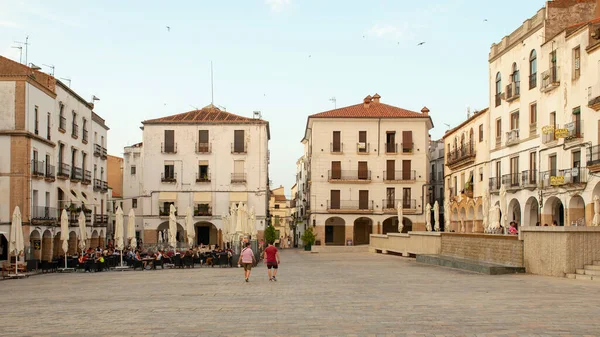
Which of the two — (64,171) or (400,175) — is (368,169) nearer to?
(400,175)

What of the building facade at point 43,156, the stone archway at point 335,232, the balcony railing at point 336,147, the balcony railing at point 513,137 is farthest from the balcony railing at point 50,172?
the stone archway at point 335,232

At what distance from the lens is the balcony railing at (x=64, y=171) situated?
44525 mm

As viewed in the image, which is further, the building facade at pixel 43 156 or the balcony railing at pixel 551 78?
the building facade at pixel 43 156

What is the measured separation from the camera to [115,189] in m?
76.4

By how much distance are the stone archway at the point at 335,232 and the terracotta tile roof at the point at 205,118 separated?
1204 cm

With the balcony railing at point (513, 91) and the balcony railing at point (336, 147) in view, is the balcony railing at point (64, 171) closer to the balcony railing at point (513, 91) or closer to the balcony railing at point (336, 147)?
the balcony railing at point (336, 147)

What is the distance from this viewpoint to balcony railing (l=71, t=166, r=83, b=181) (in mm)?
47156

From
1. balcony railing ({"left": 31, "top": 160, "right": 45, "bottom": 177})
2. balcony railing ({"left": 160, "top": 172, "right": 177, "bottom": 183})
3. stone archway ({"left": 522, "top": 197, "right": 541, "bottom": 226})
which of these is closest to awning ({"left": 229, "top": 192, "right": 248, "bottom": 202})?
balcony railing ({"left": 160, "top": 172, "right": 177, "bottom": 183})

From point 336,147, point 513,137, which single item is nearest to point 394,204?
point 336,147

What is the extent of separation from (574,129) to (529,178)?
5775 mm

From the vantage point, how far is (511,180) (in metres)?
43.6

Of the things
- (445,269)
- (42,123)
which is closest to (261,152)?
(42,123)

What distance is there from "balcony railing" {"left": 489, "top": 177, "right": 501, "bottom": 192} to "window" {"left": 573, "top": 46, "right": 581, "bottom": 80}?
37.1 ft

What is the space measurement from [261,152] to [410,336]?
174 ft
